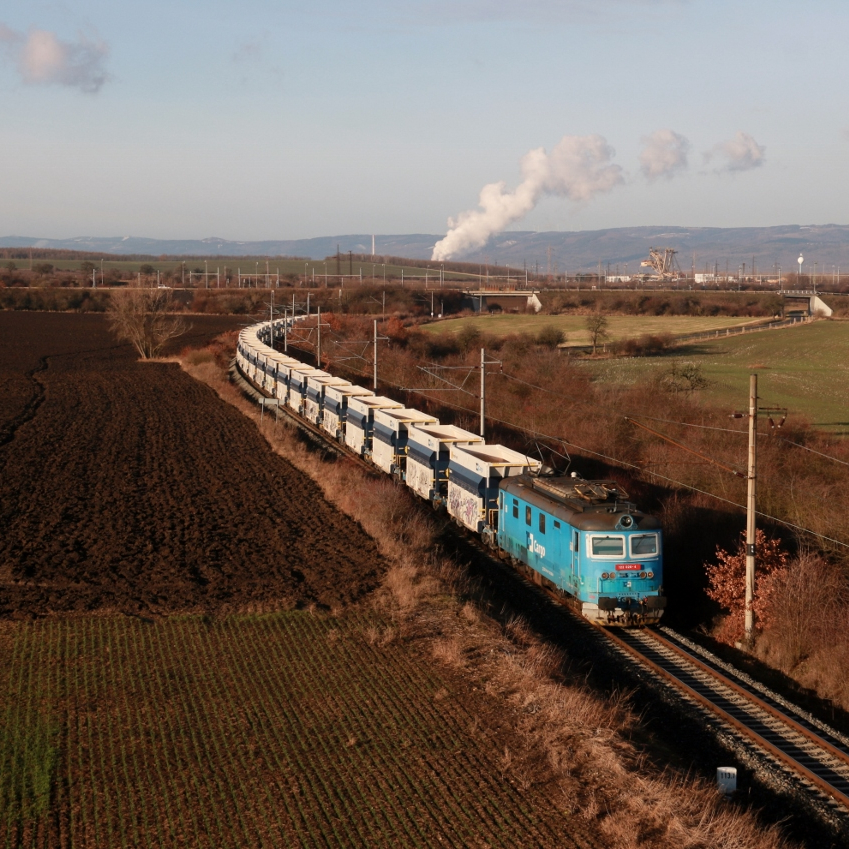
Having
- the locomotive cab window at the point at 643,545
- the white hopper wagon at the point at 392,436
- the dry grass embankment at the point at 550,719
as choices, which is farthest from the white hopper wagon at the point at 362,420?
the locomotive cab window at the point at 643,545

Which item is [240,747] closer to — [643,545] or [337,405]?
[643,545]

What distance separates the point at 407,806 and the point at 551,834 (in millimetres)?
1820

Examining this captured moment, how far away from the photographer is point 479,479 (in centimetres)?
2473

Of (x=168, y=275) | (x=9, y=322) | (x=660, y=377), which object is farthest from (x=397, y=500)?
(x=168, y=275)

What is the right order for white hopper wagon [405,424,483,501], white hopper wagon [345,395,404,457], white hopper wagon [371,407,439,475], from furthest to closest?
white hopper wagon [345,395,404,457], white hopper wagon [371,407,439,475], white hopper wagon [405,424,483,501]

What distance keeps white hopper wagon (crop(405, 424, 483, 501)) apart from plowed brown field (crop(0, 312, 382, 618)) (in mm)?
2860

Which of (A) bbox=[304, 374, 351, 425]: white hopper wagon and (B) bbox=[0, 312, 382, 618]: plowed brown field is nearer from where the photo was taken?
(B) bbox=[0, 312, 382, 618]: plowed brown field

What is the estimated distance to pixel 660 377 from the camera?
49.4 metres

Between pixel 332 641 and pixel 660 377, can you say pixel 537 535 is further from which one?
pixel 660 377

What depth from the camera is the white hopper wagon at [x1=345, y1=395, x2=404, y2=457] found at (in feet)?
117

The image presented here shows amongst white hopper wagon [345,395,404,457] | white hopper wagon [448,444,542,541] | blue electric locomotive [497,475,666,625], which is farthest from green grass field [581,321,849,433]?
blue electric locomotive [497,475,666,625]

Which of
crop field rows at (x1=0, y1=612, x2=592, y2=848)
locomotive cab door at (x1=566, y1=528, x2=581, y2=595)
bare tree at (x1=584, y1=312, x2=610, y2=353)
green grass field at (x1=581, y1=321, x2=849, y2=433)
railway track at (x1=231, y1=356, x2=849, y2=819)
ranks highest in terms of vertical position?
bare tree at (x1=584, y1=312, x2=610, y2=353)

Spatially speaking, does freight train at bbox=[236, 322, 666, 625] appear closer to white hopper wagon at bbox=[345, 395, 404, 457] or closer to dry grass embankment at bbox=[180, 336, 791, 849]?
white hopper wagon at bbox=[345, 395, 404, 457]

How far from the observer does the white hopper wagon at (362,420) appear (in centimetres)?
3566
